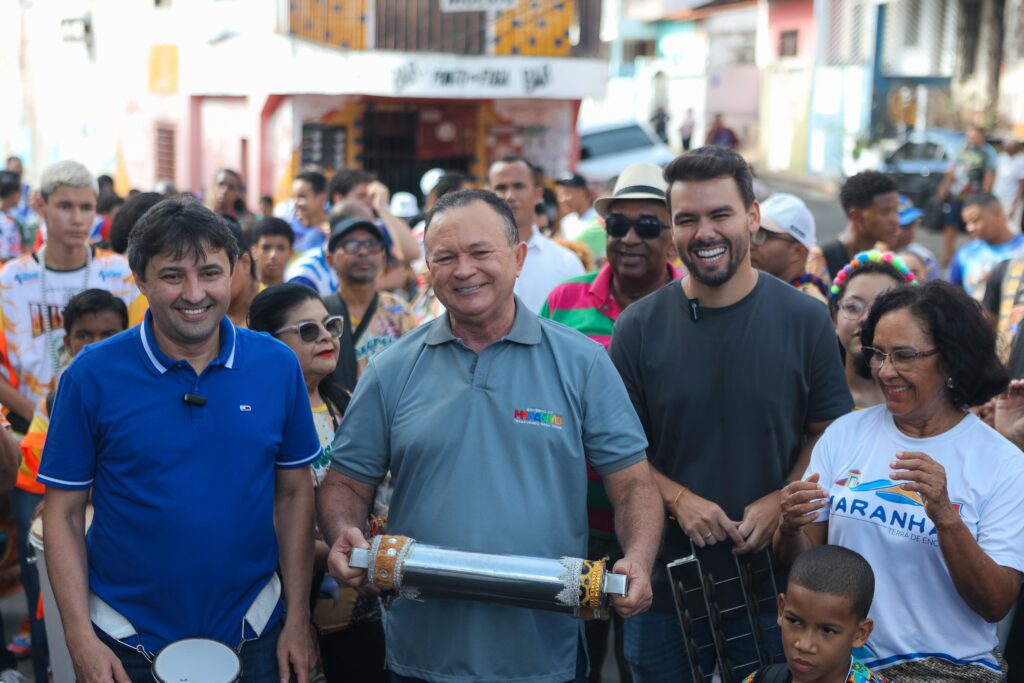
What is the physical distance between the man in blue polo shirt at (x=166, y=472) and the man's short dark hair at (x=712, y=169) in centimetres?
152

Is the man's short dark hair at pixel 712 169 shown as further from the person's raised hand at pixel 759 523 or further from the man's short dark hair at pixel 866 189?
the man's short dark hair at pixel 866 189

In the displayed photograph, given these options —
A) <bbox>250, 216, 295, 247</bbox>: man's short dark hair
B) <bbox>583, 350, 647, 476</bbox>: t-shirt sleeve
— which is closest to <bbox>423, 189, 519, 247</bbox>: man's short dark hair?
<bbox>583, 350, 647, 476</bbox>: t-shirt sleeve

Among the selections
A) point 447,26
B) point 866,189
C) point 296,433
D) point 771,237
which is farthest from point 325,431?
point 447,26

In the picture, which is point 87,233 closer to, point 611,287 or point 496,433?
point 611,287

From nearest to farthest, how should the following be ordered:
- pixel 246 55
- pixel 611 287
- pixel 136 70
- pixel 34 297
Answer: pixel 611 287 → pixel 34 297 → pixel 246 55 → pixel 136 70

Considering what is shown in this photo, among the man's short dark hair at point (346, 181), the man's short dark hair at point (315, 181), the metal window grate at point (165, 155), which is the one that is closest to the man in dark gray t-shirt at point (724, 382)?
the man's short dark hair at point (346, 181)

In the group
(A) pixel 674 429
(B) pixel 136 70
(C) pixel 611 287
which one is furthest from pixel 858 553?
(B) pixel 136 70

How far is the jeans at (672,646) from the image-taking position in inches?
165

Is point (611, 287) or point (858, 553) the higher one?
point (611, 287)

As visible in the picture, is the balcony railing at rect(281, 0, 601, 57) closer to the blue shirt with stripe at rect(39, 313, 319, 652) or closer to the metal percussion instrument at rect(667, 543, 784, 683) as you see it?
the metal percussion instrument at rect(667, 543, 784, 683)

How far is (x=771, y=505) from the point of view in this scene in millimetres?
4102

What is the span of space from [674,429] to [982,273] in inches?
218

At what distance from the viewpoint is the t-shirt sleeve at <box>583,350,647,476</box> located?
355 cm

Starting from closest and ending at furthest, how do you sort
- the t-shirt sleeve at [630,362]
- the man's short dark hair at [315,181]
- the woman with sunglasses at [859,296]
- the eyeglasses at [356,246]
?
1. the t-shirt sleeve at [630,362]
2. the woman with sunglasses at [859,296]
3. the eyeglasses at [356,246]
4. the man's short dark hair at [315,181]
